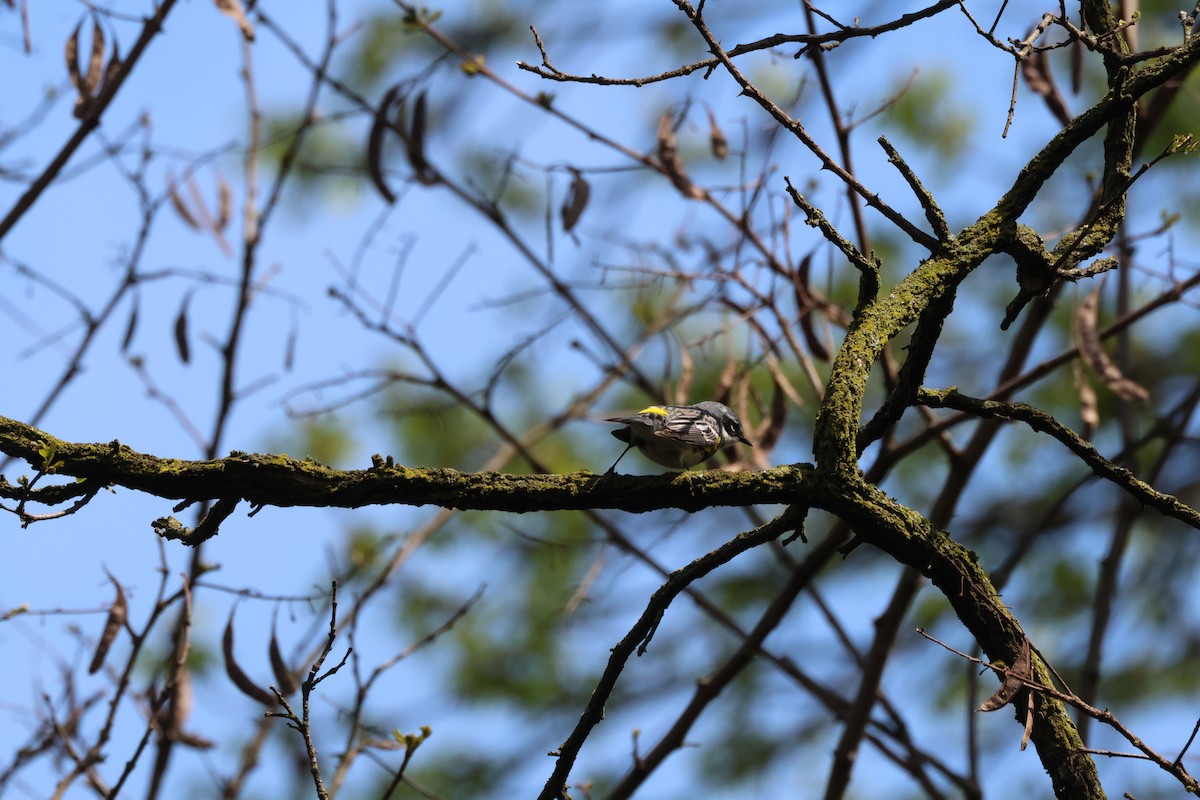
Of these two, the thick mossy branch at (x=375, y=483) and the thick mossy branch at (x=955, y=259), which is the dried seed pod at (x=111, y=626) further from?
the thick mossy branch at (x=955, y=259)

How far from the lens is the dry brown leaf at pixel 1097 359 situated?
14.6 ft

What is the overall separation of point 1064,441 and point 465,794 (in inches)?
267

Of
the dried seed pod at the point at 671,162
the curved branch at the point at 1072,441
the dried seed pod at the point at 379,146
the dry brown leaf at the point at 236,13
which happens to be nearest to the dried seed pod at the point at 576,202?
the dried seed pod at the point at 671,162

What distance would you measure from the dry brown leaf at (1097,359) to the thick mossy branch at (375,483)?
8.84ft

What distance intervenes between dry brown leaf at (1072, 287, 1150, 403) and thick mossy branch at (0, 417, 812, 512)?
2696mm

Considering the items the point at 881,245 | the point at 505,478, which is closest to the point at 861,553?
the point at 881,245

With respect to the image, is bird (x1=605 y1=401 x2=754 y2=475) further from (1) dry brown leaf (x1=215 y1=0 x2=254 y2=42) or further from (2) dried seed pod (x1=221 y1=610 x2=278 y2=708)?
(1) dry brown leaf (x1=215 y1=0 x2=254 y2=42)

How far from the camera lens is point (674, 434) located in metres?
3.31

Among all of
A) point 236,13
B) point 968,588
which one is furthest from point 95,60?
point 968,588

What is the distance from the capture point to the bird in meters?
3.33

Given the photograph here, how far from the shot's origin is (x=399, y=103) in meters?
5.13

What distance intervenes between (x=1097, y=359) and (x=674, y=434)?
2.18 m

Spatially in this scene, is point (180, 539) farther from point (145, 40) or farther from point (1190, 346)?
point (1190, 346)

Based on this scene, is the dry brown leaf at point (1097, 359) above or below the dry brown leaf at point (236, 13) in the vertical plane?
below
